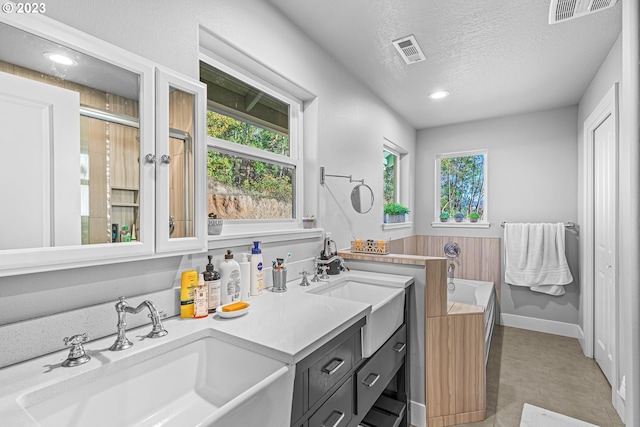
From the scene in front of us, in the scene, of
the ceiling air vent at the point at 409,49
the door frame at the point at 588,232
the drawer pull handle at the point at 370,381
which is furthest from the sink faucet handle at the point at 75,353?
the door frame at the point at 588,232

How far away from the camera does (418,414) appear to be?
6.33 ft

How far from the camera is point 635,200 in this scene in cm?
48

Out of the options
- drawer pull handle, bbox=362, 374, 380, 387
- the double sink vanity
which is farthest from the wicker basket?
drawer pull handle, bbox=362, 374, 380, 387

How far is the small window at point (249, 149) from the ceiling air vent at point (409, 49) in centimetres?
82

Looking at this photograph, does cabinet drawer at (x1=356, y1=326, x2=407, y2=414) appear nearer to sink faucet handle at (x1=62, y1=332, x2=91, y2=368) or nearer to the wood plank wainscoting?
the wood plank wainscoting

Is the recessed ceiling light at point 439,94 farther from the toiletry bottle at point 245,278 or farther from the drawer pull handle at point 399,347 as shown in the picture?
the toiletry bottle at point 245,278

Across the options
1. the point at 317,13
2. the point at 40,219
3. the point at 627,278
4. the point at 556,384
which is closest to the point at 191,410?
the point at 40,219

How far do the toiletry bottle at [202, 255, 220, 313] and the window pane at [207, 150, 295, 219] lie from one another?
0.42 m

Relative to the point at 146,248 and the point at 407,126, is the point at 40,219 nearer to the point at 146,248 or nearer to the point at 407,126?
the point at 146,248

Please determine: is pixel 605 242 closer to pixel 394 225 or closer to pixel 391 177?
pixel 394 225

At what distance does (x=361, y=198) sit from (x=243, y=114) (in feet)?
3.95

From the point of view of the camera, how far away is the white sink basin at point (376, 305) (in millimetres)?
1355

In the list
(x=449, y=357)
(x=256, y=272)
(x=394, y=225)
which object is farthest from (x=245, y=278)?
(x=394, y=225)

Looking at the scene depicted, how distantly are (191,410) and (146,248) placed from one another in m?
0.54
